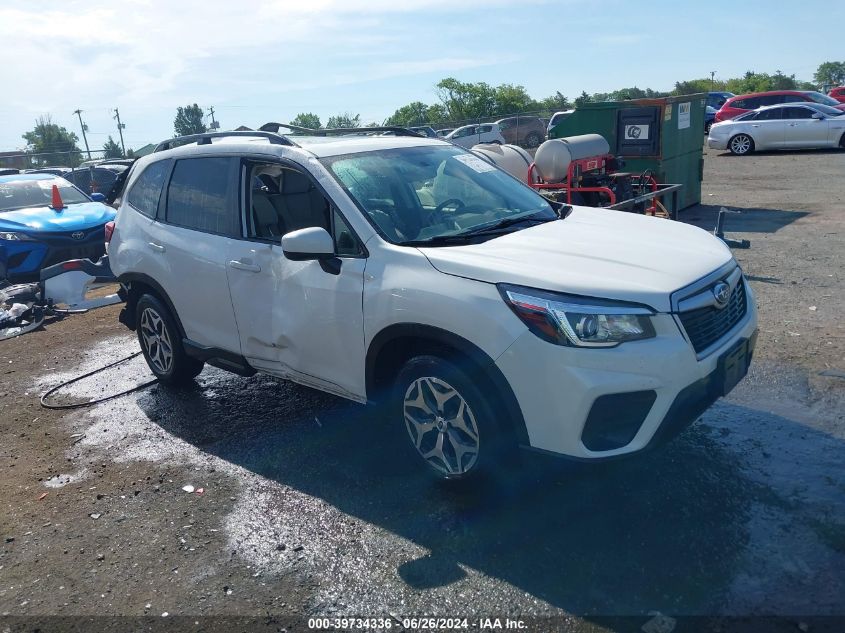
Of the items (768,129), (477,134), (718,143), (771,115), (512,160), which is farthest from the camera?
(477,134)

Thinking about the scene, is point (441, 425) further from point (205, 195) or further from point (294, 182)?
point (205, 195)

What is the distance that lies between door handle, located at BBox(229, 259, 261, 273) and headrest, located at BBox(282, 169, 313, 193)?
0.54 meters

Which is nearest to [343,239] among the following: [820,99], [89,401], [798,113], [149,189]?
[149,189]

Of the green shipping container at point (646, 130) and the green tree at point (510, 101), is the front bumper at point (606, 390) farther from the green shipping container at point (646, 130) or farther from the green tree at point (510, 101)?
→ the green tree at point (510, 101)

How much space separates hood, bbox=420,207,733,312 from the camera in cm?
351

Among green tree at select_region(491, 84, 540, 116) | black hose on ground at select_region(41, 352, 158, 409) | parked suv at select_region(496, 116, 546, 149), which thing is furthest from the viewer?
green tree at select_region(491, 84, 540, 116)

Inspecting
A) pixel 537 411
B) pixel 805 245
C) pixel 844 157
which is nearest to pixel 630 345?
pixel 537 411

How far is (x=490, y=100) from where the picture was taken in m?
87.8

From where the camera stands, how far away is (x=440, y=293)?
3.76 m

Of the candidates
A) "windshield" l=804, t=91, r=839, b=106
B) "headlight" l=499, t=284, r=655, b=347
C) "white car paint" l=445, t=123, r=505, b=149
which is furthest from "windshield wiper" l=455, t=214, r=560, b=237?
"white car paint" l=445, t=123, r=505, b=149

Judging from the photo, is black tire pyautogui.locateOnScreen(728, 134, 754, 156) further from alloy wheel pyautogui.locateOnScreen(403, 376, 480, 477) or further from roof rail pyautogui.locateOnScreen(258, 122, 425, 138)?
alloy wheel pyautogui.locateOnScreen(403, 376, 480, 477)

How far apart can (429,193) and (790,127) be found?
2234 centimetres

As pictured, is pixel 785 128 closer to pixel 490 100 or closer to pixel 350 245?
pixel 350 245

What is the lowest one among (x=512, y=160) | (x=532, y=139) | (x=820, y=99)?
(x=532, y=139)
